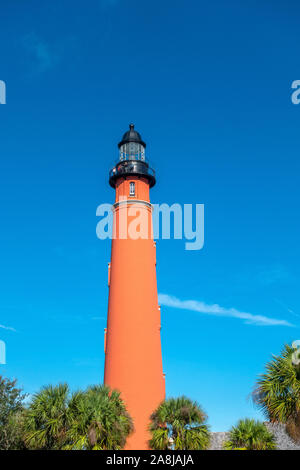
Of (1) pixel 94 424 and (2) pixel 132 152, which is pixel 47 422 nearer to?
(1) pixel 94 424

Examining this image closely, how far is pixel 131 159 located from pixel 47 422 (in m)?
22.4

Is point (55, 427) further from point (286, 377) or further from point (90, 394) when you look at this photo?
point (286, 377)

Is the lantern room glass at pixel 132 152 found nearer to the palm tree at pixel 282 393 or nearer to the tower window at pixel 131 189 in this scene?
the tower window at pixel 131 189

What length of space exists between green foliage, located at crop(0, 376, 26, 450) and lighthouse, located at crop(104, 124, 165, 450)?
6.91 meters

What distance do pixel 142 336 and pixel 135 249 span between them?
6826 millimetres

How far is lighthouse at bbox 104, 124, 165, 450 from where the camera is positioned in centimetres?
3275

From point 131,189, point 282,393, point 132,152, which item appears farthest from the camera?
point 132,152

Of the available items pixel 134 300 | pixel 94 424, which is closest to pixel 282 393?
pixel 94 424

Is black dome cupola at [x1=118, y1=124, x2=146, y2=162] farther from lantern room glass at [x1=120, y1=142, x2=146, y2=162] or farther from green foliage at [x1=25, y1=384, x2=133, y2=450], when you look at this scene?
green foliage at [x1=25, y1=384, x2=133, y2=450]

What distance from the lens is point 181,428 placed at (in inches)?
1017

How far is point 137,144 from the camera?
4047 centimetres

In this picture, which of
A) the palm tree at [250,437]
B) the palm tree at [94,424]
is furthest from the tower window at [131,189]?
the palm tree at [250,437]

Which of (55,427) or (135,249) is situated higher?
(135,249)
